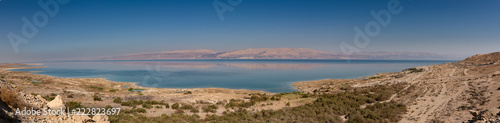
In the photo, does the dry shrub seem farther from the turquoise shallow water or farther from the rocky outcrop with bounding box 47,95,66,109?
the turquoise shallow water

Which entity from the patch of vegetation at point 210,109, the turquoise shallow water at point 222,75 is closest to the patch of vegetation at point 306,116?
the patch of vegetation at point 210,109

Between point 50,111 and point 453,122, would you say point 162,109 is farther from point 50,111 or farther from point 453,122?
point 453,122

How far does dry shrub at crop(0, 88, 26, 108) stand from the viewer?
6.21 meters

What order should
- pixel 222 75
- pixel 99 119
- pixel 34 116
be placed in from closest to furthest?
pixel 34 116 → pixel 99 119 → pixel 222 75

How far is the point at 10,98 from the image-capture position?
6.32m

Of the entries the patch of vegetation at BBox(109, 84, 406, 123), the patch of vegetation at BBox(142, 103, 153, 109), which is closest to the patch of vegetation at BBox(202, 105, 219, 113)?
the patch of vegetation at BBox(109, 84, 406, 123)

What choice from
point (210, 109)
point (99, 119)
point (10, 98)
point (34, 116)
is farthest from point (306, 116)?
point (10, 98)

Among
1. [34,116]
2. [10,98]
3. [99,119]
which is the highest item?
[10,98]

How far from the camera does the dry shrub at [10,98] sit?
6215 millimetres

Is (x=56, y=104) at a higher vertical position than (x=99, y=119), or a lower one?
higher

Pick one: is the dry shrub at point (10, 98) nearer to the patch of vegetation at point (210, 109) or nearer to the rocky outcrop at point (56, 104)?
the rocky outcrop at point (56, 104)

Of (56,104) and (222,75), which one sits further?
A: (222,75)

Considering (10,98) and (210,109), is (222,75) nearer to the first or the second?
(210,109)

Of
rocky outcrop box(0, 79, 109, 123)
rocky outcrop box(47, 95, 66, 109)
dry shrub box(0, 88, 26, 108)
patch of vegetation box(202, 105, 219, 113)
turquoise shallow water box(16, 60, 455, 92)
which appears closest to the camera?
rocky outcrop box(0, 79, 109, 123)
